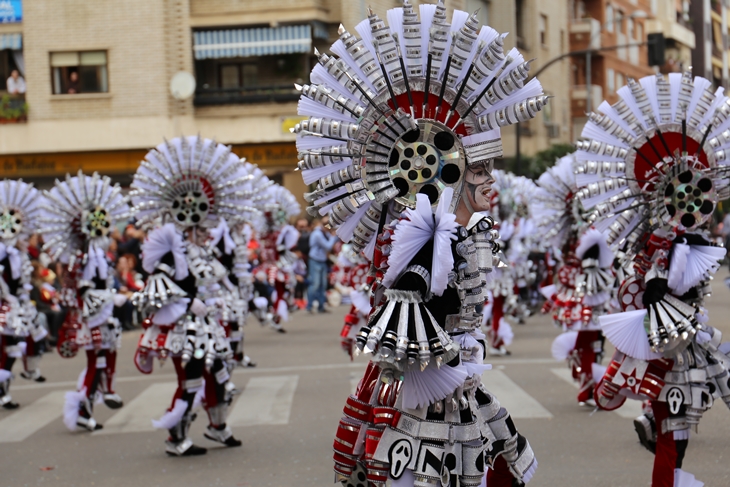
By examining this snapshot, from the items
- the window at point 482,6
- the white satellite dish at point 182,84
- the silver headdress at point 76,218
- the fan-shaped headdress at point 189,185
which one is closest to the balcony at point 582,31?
the window at point 482,6

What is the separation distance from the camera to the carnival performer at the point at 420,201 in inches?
169

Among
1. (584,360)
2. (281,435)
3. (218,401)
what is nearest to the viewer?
(218,401)

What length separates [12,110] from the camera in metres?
32.4

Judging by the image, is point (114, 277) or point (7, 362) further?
point (114, 277)

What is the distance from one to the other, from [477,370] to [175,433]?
4663mm

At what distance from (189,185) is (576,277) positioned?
12.8ft

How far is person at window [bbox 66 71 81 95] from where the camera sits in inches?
1273

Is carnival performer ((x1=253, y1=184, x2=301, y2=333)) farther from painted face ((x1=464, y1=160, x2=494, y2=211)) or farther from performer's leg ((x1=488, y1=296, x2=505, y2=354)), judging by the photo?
painted face ((x1=464, y1=160, x2=494, y2=211))

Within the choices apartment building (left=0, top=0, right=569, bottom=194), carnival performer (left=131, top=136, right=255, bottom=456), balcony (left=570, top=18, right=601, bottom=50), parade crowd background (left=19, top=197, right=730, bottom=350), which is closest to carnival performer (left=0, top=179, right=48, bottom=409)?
parade crowd background (left=19, top=197, right=730, bottom=350)

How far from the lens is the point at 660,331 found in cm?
591

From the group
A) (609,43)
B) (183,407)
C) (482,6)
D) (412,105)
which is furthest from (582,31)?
(412,105)

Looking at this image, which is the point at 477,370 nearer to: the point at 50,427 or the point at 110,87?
the point at 50,427

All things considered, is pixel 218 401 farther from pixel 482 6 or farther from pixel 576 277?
pixel 482 6

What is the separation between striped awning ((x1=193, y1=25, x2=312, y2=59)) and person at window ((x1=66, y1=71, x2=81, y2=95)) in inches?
149
